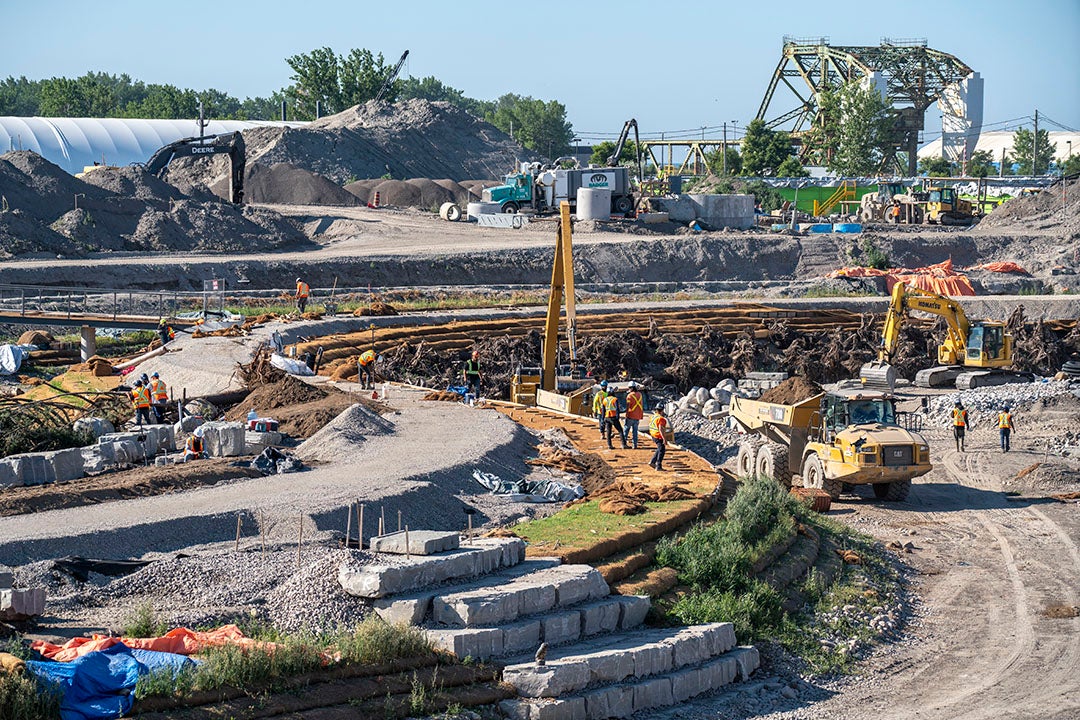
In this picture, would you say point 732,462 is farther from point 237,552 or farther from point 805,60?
point 805,60

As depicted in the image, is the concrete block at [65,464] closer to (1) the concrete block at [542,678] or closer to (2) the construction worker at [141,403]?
(2) the construction worker at [141,403]

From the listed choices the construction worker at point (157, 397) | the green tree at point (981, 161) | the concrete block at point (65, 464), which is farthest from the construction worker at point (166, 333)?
the green tree at point (981, 161)

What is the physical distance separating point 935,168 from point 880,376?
76.3 meters

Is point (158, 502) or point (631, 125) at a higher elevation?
point (631, 125)

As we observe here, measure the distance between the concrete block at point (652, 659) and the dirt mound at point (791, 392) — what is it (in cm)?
1351

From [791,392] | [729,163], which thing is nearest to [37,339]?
[791,392]

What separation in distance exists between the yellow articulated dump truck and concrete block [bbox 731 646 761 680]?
936 cm

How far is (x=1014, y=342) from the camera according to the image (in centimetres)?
4388

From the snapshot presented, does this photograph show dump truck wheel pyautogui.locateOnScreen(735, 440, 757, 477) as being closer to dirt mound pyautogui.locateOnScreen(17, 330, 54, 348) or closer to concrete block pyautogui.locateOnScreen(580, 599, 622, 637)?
concrete block pyautogui.locateOnScreen(580, 599, 622, 637)

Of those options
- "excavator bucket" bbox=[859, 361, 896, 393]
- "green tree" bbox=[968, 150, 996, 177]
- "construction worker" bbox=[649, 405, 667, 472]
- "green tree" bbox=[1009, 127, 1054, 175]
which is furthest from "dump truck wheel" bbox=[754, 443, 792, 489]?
"green tree" bbox=[1009, 127, 1054, 175]

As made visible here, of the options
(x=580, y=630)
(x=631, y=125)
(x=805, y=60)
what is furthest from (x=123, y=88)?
(x=580, y=630)

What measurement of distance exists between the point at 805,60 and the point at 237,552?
9434 cm

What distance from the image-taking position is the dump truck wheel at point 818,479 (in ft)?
80.4

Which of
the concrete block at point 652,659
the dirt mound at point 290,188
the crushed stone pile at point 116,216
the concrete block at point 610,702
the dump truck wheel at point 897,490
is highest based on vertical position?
the dirt mound at point 290,188
